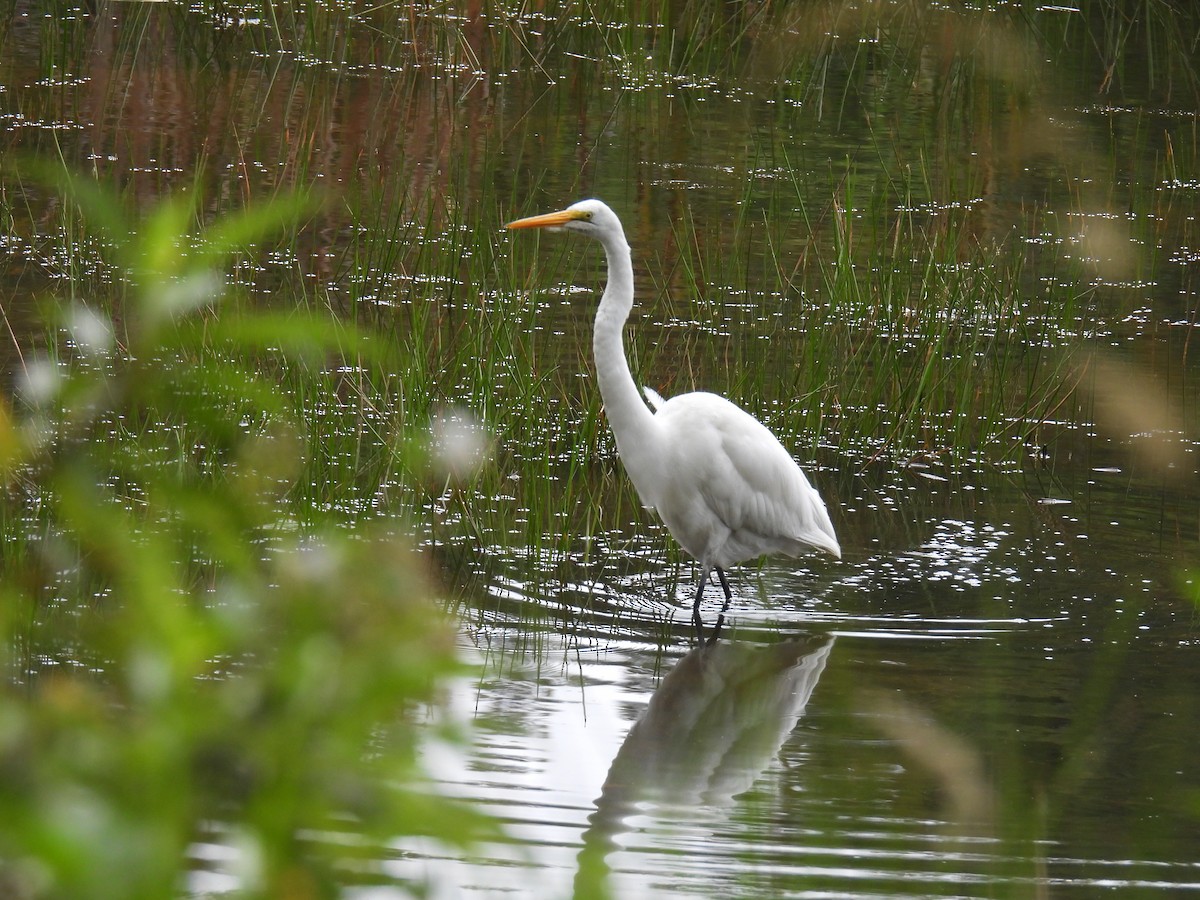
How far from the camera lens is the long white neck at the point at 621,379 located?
13.8ft

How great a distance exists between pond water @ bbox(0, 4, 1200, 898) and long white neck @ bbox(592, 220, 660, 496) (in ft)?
0.75

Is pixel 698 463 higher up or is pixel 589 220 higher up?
pixel 589 220

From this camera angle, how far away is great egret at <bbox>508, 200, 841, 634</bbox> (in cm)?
422

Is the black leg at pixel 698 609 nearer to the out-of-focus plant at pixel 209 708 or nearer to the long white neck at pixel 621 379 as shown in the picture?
the long white neck at pixel 621 379

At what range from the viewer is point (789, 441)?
534 centimetres

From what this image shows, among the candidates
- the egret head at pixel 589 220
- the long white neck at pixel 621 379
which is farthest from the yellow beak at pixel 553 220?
the long white neck at pixel 621 379

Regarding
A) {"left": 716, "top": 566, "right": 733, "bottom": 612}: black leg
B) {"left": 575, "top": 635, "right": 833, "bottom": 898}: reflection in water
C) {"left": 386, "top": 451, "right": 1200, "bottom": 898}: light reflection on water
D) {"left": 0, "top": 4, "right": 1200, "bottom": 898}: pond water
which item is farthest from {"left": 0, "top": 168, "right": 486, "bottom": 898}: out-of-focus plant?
{"left": 716, "top": 566, "right": 733, "bottom": 612}: black leg

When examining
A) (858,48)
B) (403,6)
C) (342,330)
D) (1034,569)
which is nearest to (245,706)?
(342,330)

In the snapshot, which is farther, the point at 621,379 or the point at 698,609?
the point at 698,609

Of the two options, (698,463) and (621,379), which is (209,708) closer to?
(621,379)

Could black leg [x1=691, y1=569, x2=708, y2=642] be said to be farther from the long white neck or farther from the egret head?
the egret head

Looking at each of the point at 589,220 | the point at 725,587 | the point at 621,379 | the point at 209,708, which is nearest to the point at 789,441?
the point at 725,587

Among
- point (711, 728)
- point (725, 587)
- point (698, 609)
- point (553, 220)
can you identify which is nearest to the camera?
point (711, 728)

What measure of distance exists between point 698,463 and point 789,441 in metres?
1.01
